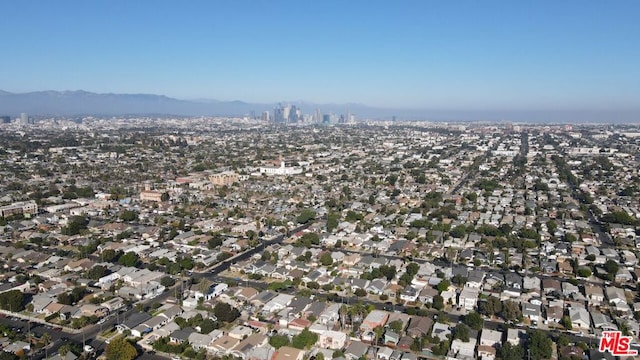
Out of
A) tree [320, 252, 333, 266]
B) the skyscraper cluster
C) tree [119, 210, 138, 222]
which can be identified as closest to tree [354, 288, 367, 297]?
tree [320, 252, 333, 266]

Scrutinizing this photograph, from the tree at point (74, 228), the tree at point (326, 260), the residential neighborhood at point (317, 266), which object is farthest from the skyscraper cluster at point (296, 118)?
the tree at point (326, 260)

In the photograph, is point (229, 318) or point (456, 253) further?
point (456, 253)

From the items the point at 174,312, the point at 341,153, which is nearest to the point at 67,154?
the point at 341,153

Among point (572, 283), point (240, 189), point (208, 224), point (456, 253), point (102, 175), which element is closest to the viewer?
point (572, 283)

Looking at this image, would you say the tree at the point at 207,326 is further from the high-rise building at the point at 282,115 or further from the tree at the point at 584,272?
the high-rise building at the point at 282,115

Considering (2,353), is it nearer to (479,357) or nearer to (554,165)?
(479,357)
